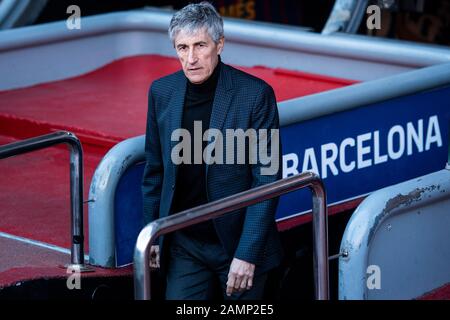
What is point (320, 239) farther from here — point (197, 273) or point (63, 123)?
point (63, 123)

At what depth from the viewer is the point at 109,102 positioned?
751 centimetres

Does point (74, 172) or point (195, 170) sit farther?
point (74, 172)

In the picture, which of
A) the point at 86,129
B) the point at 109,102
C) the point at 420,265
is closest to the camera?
the point at 420,265

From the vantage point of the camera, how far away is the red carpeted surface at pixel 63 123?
561 centimetres

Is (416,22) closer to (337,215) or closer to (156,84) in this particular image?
(337,215)

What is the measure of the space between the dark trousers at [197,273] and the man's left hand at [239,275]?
0.36 feet

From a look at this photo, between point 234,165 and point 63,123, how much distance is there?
296 centimetres

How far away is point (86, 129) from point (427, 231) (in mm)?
2399

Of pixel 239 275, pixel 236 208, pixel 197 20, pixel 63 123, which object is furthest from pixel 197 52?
pixel 63 123

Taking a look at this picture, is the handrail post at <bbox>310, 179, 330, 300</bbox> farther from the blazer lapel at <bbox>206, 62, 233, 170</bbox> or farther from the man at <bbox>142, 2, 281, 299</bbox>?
the blazer lapel at <bbox>206, 62, 233, 170</bbox>

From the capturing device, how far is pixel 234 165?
13.4ft

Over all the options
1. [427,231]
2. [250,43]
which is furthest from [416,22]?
[427,231]

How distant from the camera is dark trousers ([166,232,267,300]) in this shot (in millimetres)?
4098

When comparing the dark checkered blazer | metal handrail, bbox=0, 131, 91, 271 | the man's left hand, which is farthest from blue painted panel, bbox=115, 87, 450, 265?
the man's left hand
